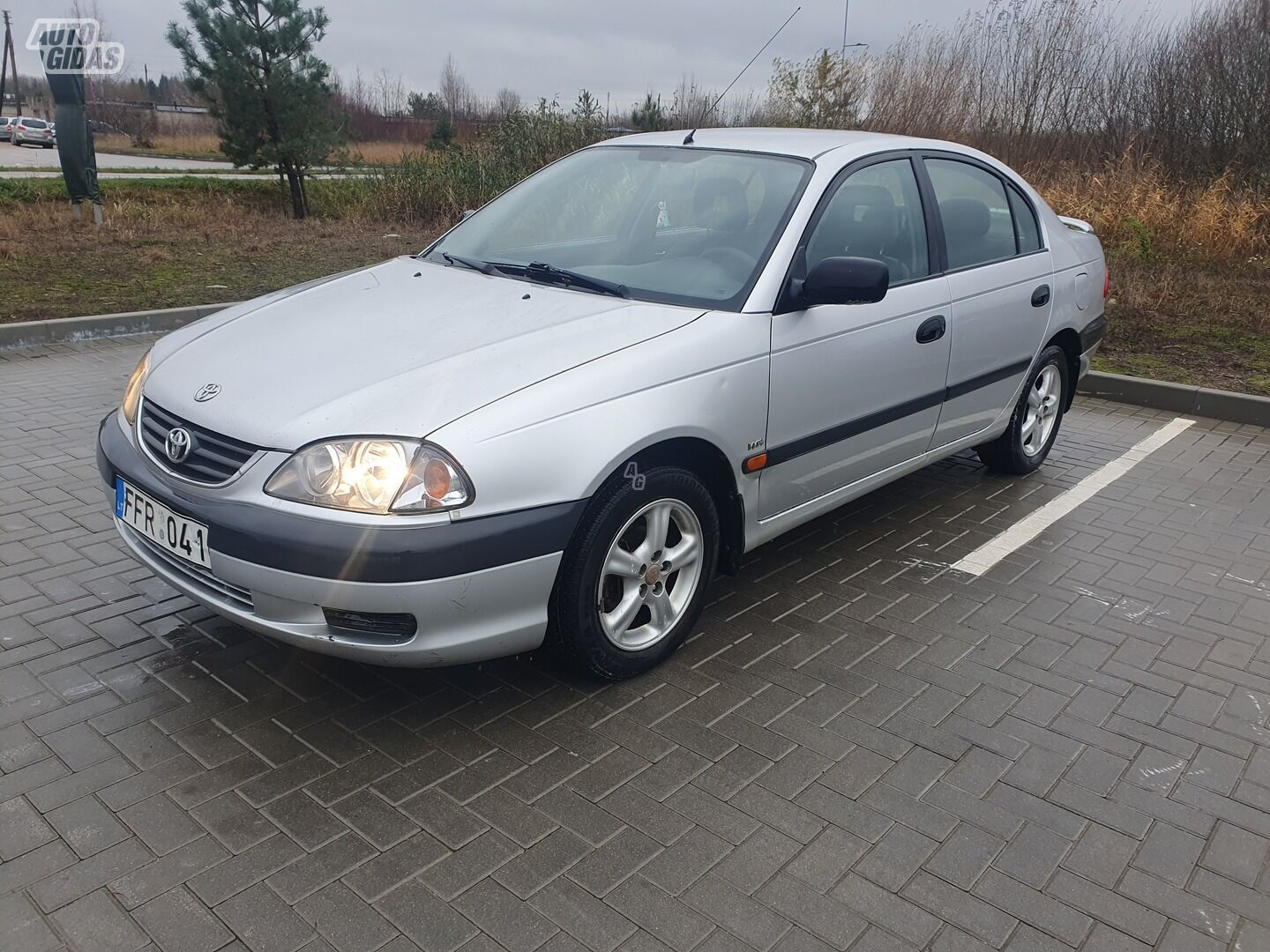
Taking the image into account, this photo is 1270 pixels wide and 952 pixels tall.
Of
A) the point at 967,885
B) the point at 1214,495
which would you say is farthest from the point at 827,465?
the point at 1214,495

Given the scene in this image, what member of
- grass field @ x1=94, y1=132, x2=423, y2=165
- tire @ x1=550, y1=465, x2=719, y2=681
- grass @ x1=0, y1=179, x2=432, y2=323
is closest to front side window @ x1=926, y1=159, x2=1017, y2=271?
tire @ x1=550, y1=465, x2=719, y2=681


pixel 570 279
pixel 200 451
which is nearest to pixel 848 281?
pixel 570 279

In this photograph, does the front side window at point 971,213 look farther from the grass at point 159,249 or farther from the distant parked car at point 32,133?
the distant parked car at point 32,133

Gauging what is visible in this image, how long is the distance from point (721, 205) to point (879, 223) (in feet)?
2.33

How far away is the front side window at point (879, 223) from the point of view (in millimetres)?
3844

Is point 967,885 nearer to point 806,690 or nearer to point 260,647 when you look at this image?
point 806,690

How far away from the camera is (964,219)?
4598 millimetres

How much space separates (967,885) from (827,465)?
1.76 meters

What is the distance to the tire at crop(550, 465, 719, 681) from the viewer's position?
9.87 ft

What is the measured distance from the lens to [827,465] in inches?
153

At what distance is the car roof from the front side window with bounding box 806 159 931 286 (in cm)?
13

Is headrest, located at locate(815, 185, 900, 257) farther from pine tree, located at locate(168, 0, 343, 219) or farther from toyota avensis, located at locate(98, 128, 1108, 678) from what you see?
pine tree, located at locate(168, 0, 343, 219)

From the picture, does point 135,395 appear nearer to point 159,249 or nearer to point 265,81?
point 159,249

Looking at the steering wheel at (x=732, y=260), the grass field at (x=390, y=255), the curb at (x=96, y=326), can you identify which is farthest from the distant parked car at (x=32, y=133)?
the steering wheel at (x=732, y=260)
